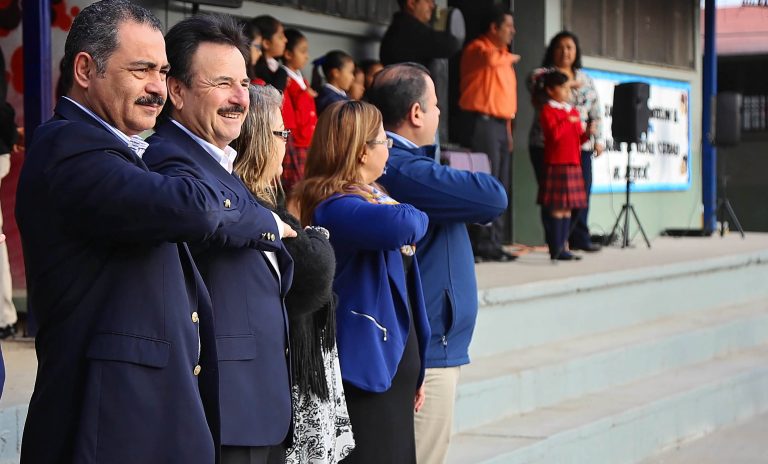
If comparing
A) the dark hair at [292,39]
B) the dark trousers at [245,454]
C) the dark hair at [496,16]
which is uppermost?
the dark hair at [496,16]

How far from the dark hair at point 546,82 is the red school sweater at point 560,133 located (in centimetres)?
6

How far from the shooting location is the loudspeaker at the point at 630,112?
9750 millimetres

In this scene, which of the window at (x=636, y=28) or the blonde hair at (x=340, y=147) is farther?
the window at (x=636, y=28)

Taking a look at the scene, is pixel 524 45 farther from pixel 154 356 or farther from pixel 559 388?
pixel 154 356

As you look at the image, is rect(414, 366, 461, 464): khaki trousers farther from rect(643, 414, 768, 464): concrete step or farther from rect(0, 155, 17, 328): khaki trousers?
rect(643, 414, 768, 464): concrete step

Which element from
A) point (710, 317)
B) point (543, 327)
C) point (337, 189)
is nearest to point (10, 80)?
point (543, 327)

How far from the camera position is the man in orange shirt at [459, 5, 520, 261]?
27.0 feet

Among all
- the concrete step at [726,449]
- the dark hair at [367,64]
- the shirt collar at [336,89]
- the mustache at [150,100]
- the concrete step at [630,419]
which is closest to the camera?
the mustache at [150,100]

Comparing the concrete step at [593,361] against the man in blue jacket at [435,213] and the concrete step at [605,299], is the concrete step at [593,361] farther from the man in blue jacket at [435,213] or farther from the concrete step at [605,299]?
the man in blue jacket at [435,213]

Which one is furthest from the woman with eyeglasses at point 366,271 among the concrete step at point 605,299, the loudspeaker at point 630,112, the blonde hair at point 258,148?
the loudspeaker at point 630,112

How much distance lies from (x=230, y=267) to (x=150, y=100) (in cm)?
44

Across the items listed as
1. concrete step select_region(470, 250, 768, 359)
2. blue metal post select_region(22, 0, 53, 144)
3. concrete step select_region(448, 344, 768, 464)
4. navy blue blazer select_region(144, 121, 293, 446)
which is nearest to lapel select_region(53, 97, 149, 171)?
navy blue blazer select_region(144, 121, 293, 446)

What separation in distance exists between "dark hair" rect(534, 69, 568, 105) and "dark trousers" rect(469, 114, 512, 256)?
0.30 meters

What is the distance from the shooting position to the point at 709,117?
40.3 ft
